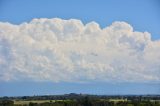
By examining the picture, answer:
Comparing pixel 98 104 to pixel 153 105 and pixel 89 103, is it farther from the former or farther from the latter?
pixel 153 105

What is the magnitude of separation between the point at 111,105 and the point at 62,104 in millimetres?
9892

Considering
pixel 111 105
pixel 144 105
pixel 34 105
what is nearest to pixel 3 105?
pixel 34 105

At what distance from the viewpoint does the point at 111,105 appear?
89.5 meters

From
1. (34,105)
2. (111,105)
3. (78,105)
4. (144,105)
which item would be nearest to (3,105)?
(34,105)

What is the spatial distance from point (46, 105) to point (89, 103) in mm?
11125

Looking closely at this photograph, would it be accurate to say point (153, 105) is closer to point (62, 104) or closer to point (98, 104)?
point (98, 104)

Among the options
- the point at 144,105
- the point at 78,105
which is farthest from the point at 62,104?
the point at 144,105

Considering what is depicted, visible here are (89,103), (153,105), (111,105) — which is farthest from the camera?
(89,103)

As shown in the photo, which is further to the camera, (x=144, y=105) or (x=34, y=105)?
(x=34, y=105)

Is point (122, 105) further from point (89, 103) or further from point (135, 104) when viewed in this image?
point (89, 103)

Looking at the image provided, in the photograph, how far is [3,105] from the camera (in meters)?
87.2

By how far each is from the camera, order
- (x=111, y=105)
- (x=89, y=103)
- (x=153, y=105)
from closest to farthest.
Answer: (x=153, y=105), (x=111, y=105), (x=89, y=103)

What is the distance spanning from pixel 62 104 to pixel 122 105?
12.5 meters

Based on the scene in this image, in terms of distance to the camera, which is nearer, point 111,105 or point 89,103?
point 111,105
